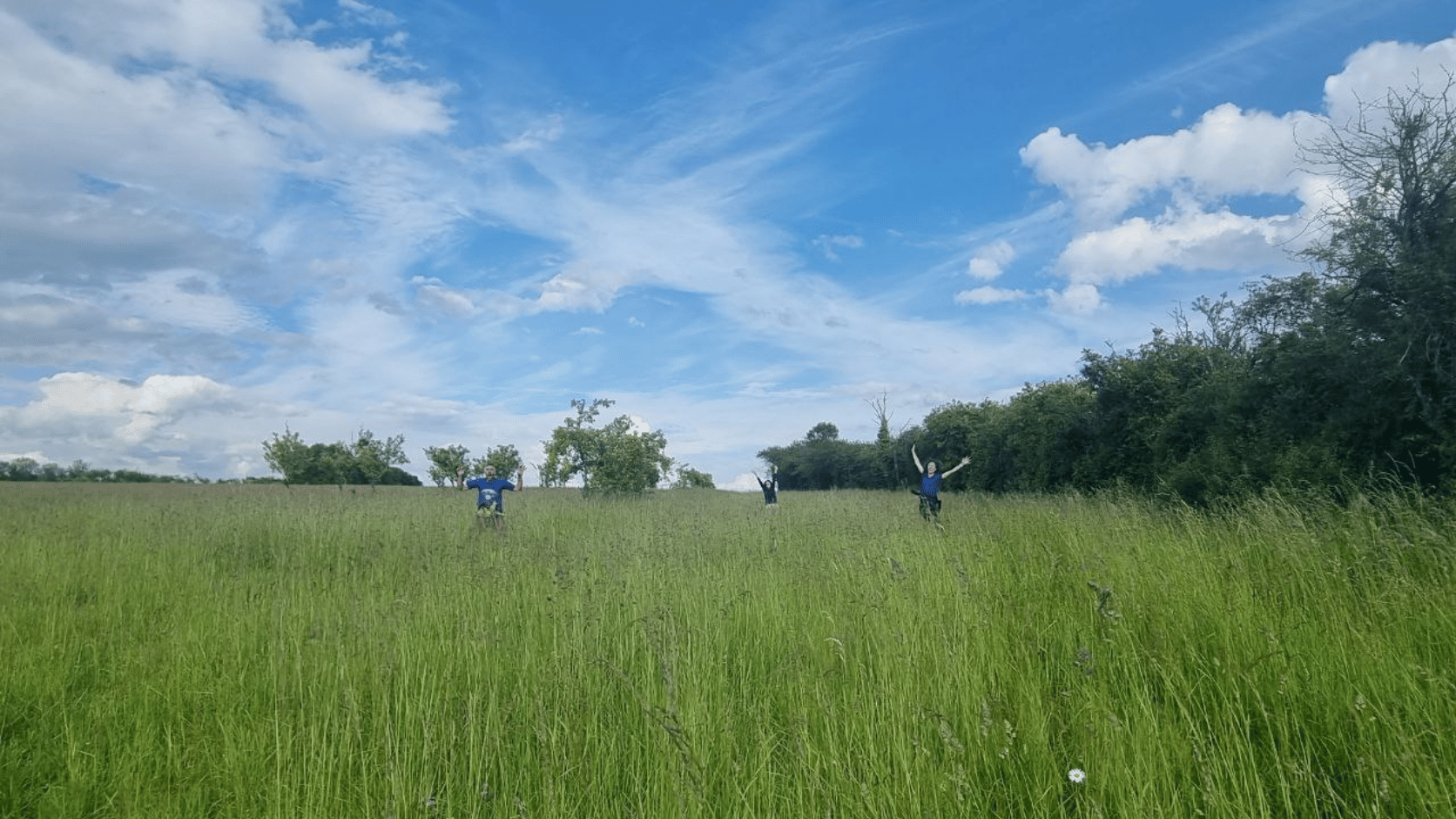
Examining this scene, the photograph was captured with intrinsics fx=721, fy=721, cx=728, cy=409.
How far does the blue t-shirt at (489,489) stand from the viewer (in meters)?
12.9

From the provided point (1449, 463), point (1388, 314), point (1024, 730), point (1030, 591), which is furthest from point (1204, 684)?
point (1388, 314)

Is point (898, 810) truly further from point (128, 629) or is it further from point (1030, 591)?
point (128, 629)

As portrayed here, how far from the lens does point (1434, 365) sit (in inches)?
409

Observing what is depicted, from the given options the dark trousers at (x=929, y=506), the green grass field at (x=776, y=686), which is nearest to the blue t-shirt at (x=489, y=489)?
the green grass field at (x=776, y=686)

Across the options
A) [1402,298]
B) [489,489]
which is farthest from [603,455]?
[1402,298]

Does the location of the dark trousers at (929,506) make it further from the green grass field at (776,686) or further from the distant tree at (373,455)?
the distant tree at (373,455)

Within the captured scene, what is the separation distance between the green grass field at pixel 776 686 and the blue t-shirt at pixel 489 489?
4.63 meters

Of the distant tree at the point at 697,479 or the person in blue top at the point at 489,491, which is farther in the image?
the distant tree at the point at 697,479

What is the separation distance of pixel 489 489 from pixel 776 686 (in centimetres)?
997

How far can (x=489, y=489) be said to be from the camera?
13.0m

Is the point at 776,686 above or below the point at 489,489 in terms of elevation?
below

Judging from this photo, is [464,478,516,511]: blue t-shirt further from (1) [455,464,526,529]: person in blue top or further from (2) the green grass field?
(2) the green grass field

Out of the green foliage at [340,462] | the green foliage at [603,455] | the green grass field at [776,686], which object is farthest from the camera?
the green foliage at [340,462]

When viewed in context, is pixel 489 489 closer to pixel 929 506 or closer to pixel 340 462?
pixel 929 506
